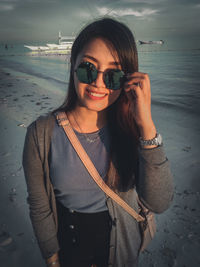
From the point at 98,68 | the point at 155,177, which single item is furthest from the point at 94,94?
the point at 155,177

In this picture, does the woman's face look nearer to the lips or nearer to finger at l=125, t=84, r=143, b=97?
the lips

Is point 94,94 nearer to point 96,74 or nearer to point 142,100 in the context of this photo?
point 96,74

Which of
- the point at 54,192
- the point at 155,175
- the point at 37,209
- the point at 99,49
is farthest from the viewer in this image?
the point at 54,192

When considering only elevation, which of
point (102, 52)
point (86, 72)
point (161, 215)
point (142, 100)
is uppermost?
point (102, 52)

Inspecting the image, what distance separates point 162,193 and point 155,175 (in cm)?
18

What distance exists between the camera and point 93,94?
1579mm

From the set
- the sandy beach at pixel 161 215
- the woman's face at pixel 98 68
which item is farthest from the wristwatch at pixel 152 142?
the sandy beach at pixel 161 215

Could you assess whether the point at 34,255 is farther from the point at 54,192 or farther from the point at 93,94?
the point at 93,94

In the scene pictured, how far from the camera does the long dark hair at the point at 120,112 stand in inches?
60.8

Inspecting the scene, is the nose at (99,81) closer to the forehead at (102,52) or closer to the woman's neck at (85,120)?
the forehead at (102,52)

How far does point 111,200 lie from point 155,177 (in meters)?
0.49

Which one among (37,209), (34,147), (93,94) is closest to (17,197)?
(37,209)

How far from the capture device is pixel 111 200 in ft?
5.28

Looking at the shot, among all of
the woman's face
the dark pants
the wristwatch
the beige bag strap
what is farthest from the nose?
the dark pants
